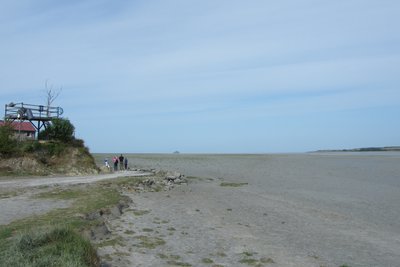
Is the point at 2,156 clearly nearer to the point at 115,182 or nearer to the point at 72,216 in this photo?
Answer: the point at 115,182

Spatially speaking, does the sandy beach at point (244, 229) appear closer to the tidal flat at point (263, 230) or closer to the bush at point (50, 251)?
the tidal flat at point (263, 230)

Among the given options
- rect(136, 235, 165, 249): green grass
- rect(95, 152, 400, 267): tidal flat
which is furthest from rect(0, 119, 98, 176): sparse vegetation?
rect(136, 235, 165, 249): green grass

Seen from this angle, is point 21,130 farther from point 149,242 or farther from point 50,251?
point 50,251

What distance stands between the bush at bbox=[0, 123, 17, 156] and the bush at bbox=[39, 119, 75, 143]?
4308mm

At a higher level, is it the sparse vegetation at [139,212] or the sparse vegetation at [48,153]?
the sparse vegetation at [48,153]

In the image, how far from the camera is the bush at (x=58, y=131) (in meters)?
37.7

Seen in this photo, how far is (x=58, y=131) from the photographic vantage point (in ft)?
124

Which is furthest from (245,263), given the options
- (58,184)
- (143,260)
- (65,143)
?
(65,143)

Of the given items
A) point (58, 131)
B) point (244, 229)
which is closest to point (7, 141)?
point (58, 131)

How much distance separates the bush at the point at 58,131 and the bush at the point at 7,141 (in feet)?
14.1

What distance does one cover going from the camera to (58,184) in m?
25.2

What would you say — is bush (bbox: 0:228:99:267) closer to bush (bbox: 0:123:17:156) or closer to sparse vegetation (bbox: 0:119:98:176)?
sparse vegetation (bbox: 0:119:98:176)

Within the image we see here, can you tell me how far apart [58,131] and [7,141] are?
5.52m

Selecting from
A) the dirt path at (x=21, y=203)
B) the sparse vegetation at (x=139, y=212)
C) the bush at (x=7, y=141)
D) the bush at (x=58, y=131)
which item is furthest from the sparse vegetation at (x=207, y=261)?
the bush at (x=58, y=131)
